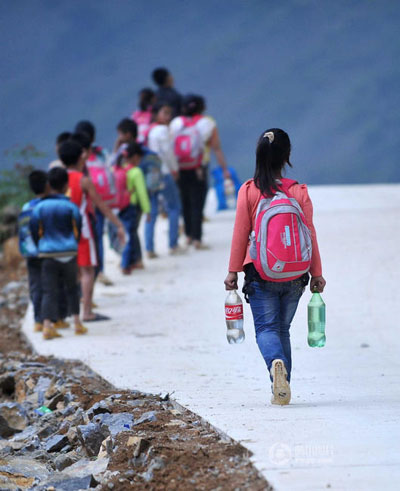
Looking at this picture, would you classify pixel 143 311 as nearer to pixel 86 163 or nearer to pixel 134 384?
pixel 86 163

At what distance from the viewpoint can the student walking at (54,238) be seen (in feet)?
28.5

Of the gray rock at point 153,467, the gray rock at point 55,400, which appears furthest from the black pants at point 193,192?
the gray rock at point 153,467

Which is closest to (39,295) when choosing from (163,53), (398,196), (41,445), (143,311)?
(143,311)

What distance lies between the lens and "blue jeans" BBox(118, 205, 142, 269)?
12.4m

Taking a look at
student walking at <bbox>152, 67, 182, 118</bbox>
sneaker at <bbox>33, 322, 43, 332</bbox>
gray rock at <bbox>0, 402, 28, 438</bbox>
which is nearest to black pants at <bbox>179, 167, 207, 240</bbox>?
student walking at <bbox>152, 67, 182, 118</bbox>

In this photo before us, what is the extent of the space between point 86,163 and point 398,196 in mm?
8071

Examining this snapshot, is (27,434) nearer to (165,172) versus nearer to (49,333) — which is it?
(49,333)

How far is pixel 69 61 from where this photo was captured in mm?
22875

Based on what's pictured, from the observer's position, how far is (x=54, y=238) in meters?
8.69

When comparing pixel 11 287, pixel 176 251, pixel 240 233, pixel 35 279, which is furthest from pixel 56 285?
pixel 11 287

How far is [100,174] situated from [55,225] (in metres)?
2.37

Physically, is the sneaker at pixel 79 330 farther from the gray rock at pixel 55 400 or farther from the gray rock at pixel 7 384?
the gray rock at pixel 55 400

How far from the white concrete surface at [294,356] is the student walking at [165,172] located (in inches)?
13.9

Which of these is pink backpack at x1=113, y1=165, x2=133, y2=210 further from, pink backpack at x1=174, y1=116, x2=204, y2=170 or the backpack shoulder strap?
the backpack shoulder strap
